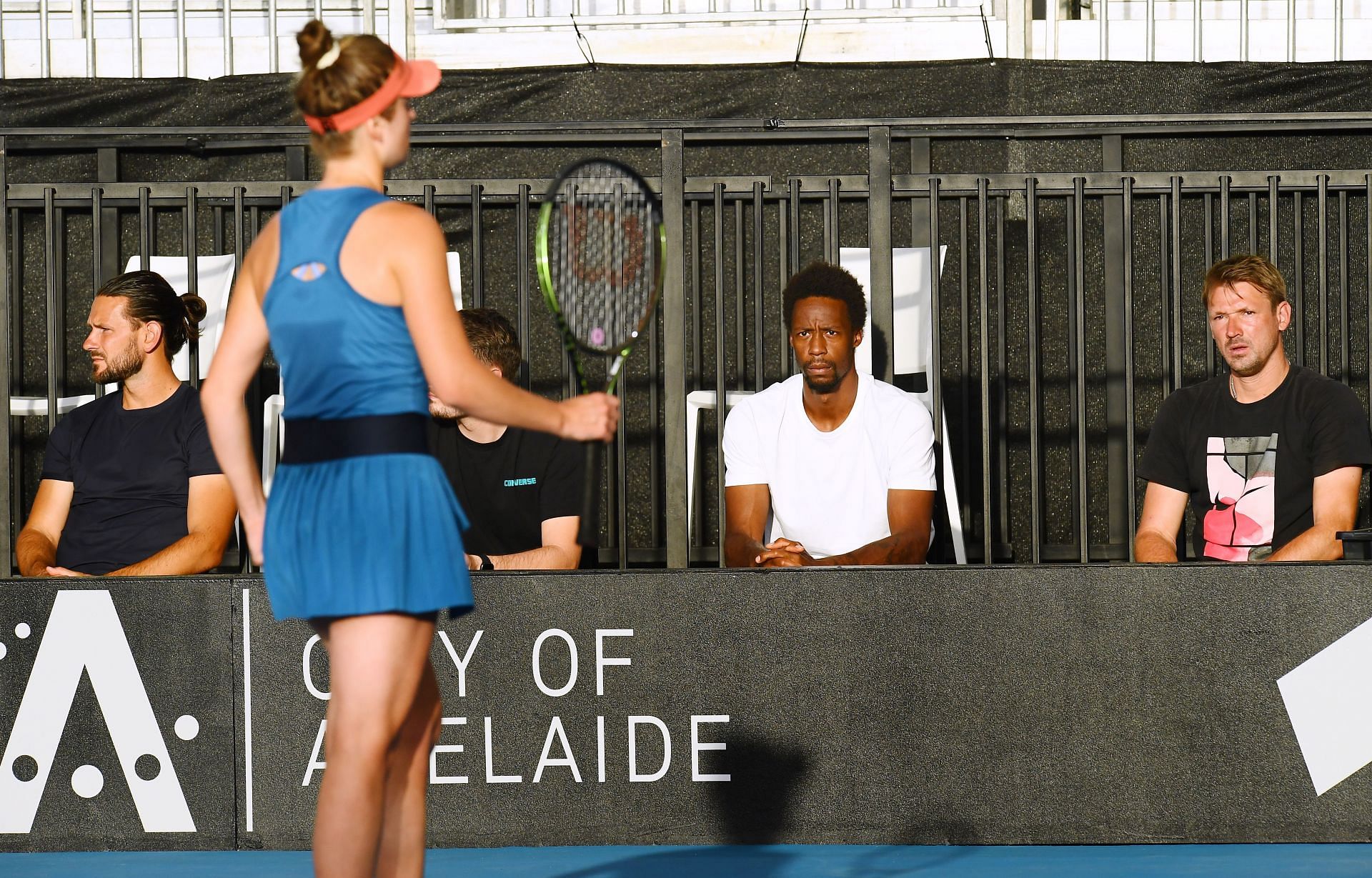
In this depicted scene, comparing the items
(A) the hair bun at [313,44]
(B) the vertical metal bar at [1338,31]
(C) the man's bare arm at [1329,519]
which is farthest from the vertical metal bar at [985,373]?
(B) the vertical metal bar at [1338,31]

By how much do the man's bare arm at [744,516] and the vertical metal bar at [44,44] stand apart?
14.5 ft

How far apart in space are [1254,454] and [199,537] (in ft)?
10.2

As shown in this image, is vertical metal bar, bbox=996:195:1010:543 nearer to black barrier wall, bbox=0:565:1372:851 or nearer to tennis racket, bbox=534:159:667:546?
black barrier wall, bbox=0:565:1372:851

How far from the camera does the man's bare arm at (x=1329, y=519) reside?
4.27m

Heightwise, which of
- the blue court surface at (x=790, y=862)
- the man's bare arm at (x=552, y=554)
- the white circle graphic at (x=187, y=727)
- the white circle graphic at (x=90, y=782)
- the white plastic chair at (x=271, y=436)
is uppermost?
the white plastic chair at (x=271, y=436)

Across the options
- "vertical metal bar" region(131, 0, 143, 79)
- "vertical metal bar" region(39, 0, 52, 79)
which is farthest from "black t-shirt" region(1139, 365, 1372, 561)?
"vertical metal bar" region(39, 0, 52, 79)

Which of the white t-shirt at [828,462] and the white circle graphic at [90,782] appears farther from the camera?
the white t-shirt at [828,462]

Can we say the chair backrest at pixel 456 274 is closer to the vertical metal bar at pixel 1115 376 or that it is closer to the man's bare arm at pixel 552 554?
the man's bare arm at pixel 552 554

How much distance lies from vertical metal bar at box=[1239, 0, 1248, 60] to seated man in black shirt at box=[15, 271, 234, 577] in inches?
193

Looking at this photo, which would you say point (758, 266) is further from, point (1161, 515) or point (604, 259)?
point (1161, 515)

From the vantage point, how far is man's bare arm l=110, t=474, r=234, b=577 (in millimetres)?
4387

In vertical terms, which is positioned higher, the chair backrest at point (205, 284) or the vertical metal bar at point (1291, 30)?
the vertical metal bar at point (1291, 30)

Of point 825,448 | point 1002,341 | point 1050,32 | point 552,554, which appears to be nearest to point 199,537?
point 552,554

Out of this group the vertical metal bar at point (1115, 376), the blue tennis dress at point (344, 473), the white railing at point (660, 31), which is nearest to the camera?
the blue tennis dress at point (344, 473)
